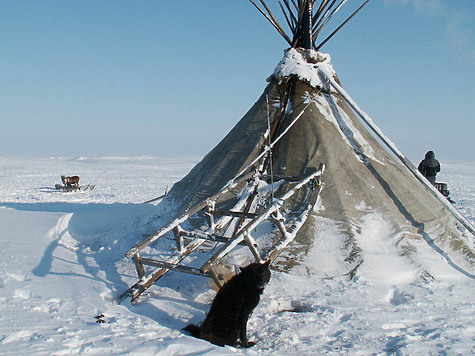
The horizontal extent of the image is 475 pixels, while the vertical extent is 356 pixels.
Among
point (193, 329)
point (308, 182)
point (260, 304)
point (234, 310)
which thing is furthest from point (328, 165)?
point (193, 329)

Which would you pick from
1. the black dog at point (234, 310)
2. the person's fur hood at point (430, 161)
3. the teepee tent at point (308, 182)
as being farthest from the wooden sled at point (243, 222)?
the person's fur hood at point (430, 161)

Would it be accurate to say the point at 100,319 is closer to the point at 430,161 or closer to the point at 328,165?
the point at 328,165

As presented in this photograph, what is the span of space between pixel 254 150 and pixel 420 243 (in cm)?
256

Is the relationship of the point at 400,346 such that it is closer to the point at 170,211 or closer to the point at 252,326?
the point at 252,326

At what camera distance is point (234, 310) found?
3.40 metres

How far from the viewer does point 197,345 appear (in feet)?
9.82

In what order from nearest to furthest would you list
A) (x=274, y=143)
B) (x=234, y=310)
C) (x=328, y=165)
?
(x=234, y=310)
(x=328, y=165)
(x=274, y=143)

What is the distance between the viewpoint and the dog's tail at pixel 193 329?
3436 millimetres

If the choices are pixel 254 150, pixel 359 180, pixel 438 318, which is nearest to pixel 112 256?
pixel 254 150

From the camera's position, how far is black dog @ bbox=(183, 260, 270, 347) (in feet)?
11.0

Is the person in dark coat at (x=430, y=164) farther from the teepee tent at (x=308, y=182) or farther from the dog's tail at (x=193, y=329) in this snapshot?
the dog's tail at (x=193, y=329)

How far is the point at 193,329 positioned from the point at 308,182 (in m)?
2.85

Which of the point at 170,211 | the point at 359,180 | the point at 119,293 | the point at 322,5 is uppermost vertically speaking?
the point at 322,5

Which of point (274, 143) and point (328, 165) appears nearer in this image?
point (328, 165)
